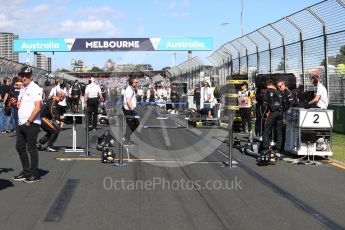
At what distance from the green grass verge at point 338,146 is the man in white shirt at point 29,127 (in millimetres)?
6719

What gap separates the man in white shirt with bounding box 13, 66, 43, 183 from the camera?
879 cm

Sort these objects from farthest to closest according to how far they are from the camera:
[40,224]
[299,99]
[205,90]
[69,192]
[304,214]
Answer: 1. [205,90]
2. [299,99]
3. [69,192]
4. [304,214]
5. [40,224]

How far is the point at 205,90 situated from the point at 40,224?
17.5m

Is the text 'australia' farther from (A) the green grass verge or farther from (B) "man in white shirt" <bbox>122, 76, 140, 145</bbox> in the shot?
(B) "man in white shirt" <bbox>122, 76, 140, 145</bbox>

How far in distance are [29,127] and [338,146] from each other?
28.4 feet

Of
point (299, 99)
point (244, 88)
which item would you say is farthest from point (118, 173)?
point (244, 88)

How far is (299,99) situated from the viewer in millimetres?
14773

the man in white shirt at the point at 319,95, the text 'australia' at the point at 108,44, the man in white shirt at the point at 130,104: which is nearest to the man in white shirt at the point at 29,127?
the man in white shirt at the point at 130,104

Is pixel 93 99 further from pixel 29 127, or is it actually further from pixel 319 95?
pixel 29 127

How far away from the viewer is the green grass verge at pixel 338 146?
40.1 feet

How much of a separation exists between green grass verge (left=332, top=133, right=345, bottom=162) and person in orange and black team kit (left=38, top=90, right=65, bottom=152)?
6619 millimetres

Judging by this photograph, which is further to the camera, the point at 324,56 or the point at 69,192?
the point at 324,56

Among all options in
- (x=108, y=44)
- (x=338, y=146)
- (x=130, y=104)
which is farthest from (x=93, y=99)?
(x=108, y=44)

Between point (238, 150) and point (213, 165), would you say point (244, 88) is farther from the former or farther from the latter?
point (213, 165)
